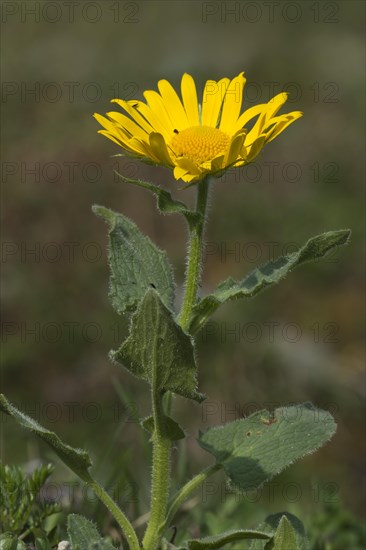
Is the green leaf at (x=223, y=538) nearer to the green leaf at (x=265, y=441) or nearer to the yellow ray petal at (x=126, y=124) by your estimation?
the green leaf at (x=265, y=441)

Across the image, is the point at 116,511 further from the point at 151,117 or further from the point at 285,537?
the point at 151,117

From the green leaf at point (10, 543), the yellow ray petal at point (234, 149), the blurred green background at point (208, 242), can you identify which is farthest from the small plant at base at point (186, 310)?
the blurred green background at point (208, 242)

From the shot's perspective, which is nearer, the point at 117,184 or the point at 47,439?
the point at 47,439

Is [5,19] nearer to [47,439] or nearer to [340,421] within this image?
[340,421]

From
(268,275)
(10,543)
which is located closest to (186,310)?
(268,275)

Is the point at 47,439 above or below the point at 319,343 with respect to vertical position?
above

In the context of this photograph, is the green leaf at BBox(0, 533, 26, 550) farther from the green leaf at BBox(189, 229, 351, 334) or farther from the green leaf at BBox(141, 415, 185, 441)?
the green leaf at BBox(189, 229, 351, 334)

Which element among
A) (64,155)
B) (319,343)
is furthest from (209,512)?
(64,155)
